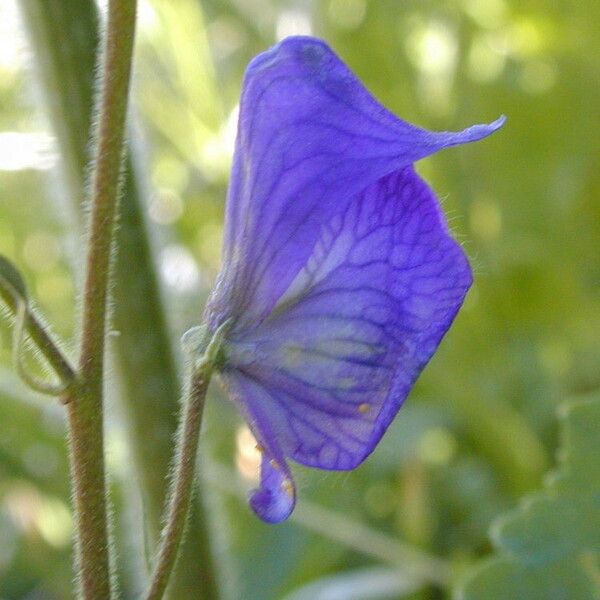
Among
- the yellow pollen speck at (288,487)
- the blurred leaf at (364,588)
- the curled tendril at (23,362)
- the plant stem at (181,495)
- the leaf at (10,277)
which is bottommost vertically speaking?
the blurred leaf at (364,588)

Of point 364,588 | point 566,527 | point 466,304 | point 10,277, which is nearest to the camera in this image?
point 10,277

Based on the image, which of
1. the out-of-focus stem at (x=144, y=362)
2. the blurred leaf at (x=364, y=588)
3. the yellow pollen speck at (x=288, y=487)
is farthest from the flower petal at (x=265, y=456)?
the blurred leaf at (x=364, y=588)

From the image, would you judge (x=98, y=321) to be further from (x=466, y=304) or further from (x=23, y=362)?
(x=466, y=304)

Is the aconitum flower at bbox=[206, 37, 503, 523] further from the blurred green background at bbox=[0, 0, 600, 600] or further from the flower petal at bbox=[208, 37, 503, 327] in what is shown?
the blurred green background at bbox=[0, 0, 600, 600]

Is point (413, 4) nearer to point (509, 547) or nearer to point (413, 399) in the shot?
point (413, 399)

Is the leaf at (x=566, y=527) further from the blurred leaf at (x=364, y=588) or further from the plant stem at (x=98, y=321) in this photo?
the blurred leaf at (x=364, y=588)

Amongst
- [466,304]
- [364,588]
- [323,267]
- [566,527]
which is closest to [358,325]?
[323,267]

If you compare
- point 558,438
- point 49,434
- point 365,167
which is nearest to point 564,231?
point 558,438
